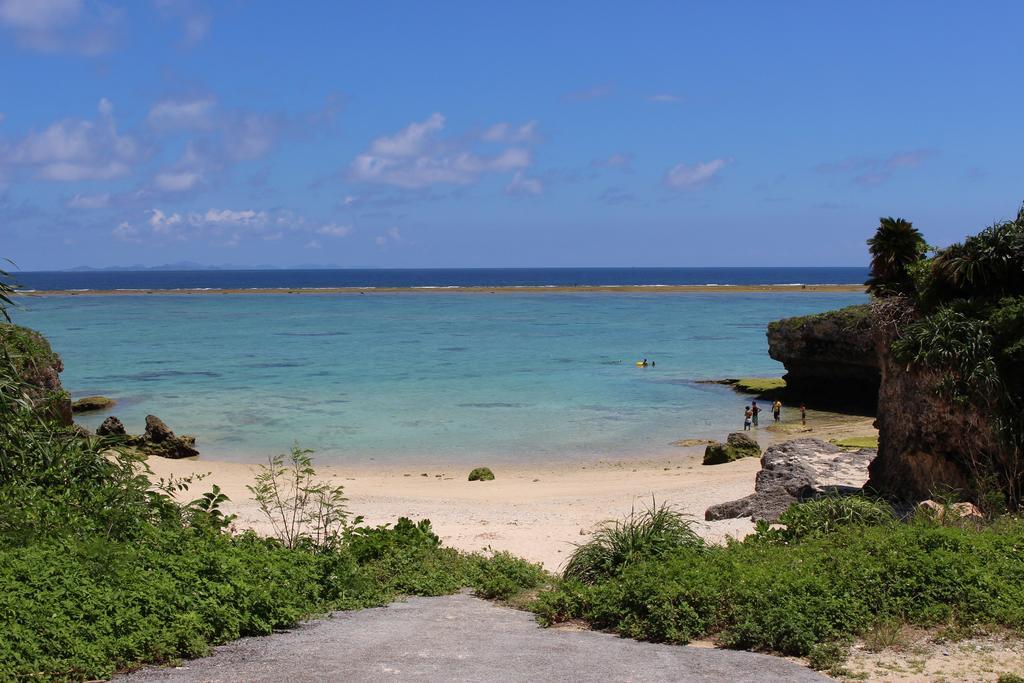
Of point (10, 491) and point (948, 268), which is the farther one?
point (948, 268)

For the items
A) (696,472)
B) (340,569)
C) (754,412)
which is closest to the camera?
(340,569)

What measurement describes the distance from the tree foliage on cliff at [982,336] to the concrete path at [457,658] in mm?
7113

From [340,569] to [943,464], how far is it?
954 centimetres

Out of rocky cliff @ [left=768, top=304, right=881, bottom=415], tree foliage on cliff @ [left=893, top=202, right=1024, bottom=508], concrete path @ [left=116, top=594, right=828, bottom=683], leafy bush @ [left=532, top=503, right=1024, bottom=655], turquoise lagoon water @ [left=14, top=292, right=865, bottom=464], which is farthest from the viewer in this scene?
rocky cliff @ [left=768, top=304, right=881, bottom=415]

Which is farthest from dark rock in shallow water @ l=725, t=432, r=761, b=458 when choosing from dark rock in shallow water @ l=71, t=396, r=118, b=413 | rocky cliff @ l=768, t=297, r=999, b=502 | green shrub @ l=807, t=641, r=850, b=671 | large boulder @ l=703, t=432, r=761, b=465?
dark rock in shallow water @ l=71, t=396, r=118, b=413

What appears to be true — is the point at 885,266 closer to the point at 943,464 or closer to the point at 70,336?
the point at 943,464

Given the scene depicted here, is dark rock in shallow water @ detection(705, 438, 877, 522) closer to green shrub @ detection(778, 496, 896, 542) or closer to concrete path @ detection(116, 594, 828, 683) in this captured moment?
green shrub @ detection(778, 496, 896, 542)

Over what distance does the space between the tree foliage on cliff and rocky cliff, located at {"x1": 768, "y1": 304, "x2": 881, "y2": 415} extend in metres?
21.3

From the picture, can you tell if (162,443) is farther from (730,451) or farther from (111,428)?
(730,451)

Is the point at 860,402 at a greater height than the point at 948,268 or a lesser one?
lesser

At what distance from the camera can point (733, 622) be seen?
815 centimetres

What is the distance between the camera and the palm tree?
50.7 ft

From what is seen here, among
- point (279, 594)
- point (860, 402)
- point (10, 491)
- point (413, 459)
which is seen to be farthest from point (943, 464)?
point (860, 402)

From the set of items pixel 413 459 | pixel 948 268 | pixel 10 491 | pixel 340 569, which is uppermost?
pixel 948 268
